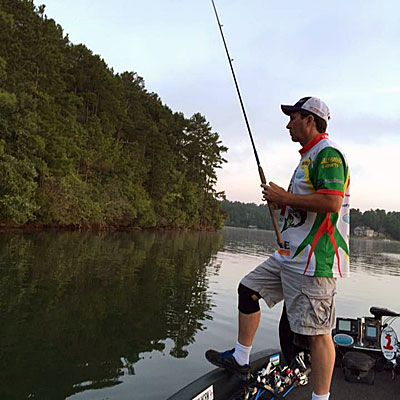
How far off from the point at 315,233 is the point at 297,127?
0.82 meters

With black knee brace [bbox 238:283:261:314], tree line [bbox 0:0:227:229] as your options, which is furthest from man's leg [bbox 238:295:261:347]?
tree line [bbox 0:0:227:229]

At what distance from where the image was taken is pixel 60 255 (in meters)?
13.9

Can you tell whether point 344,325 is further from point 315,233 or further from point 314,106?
point 314,106

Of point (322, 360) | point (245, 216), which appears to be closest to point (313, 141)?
point (322, 360)

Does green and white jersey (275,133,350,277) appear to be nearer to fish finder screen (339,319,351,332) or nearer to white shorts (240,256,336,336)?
white shorts (240,256,336,336)

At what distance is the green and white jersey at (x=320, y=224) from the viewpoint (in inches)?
104

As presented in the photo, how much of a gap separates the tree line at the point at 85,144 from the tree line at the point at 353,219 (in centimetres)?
6606

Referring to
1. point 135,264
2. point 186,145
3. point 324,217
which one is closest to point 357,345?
point 324,217

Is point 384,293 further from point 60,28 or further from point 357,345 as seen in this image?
point 60,28

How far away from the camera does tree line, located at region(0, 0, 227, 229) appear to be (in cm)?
2430

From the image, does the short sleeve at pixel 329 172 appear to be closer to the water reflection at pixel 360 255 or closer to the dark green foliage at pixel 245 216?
the water reflection at pixel 360 255

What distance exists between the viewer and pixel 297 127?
2984mm

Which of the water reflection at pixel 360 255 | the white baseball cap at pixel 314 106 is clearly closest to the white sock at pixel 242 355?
the white baseball cap at pixel 314 106

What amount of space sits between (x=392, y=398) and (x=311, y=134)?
2.39 metres
